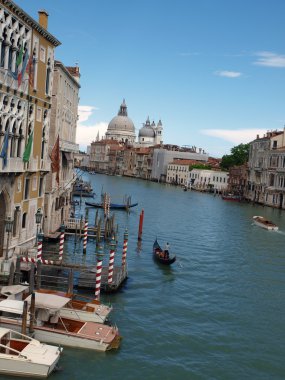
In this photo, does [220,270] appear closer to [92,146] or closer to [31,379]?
[31,379]

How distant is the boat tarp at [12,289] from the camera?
13125mm

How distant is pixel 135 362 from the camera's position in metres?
12.0

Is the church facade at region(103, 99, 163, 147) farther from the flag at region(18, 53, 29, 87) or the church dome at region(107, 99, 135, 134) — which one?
the flag at region(18, 53, 29, 87)

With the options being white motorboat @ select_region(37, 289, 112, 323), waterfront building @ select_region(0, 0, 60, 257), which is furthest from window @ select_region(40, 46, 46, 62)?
white motorboat @ select_region(37, 289, 112, 323)

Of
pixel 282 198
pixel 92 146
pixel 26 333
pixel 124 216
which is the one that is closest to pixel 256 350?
pixel 26 333

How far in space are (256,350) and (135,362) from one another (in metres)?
3.29

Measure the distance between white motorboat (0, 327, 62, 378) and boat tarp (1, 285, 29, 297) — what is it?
6.85 feet

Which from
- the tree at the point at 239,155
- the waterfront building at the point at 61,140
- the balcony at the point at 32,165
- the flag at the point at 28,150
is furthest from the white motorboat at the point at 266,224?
the tree at the point at 239,155

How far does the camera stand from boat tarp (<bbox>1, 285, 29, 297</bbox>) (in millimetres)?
13125

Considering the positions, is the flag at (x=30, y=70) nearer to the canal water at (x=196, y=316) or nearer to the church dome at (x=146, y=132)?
the canal water at (x=196, y=316)

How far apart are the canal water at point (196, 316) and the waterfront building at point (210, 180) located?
201 ft

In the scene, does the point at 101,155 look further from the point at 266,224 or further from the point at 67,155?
the point at 67,155

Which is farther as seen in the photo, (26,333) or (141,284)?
(141,284)

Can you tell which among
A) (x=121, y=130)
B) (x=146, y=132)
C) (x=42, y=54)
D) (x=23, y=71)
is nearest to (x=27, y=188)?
(x=23, y=71)
